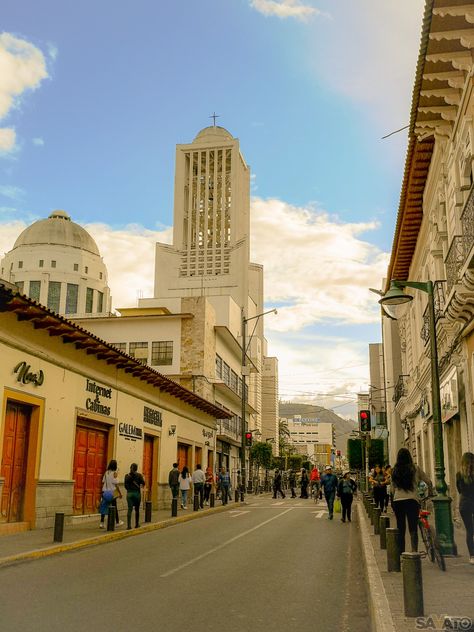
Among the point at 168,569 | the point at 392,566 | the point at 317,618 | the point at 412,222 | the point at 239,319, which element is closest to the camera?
the point at 317,618

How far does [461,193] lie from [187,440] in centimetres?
2068

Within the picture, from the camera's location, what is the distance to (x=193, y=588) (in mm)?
8188

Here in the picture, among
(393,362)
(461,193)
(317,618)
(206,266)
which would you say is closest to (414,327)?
(461,193)

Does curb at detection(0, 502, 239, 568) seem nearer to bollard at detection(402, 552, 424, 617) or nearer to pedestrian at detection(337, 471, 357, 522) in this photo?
pedestrian at detection(337, 471, 357, 522)

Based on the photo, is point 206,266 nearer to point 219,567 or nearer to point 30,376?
point 30,376

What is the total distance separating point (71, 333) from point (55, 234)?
244 feet

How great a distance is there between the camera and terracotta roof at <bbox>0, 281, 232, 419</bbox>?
1330cm

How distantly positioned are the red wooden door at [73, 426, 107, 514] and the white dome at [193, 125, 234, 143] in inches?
2252

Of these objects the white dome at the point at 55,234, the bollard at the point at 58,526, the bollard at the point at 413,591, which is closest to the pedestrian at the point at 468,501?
the bollard at the point at 413,591

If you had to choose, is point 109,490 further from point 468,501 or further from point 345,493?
point 468,501

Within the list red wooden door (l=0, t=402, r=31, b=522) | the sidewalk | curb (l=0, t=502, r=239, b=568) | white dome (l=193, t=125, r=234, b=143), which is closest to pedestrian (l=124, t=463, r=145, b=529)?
curb (l=0, t=502, r=239, b=568)

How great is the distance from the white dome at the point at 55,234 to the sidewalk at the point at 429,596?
82.1 m

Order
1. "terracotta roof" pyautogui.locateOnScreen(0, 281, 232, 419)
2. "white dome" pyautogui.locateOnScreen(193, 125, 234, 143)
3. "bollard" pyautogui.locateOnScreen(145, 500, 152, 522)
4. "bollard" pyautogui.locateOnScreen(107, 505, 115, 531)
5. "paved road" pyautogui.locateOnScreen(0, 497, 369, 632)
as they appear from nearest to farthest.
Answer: "paved road" pyautogui.locateOnScreen(0, 497, 369, 632)
"terracotta roof" pyautogui.locateOnScreen(0, 281, 232, 419)
"bollard" pyautogui.locateOnScreen(107, 505, 115, 531)
"bollard" pyautogui.locateOnScreen(145, 500, 152, 522)
"white dome" pyautogui.locateOnScreen(193, 125, 234, 143)

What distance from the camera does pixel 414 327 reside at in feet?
79.7
